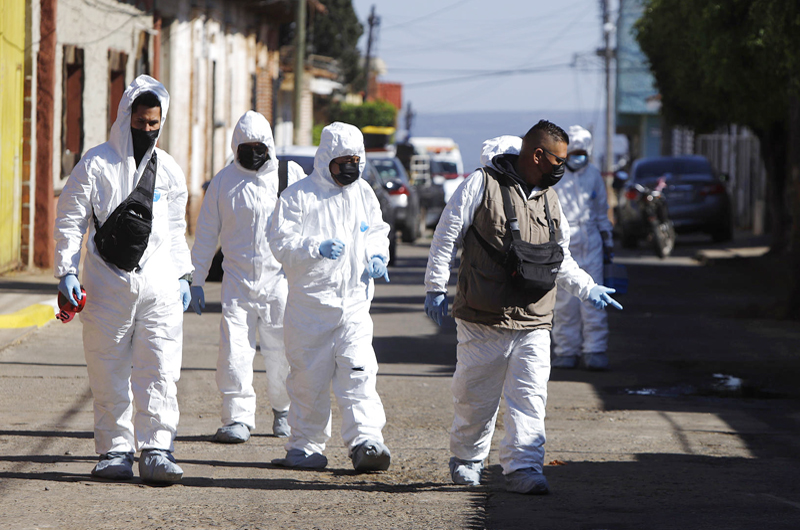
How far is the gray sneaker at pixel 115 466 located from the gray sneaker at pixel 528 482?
73.8 inches

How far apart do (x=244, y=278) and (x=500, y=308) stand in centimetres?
185

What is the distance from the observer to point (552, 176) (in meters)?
6.05

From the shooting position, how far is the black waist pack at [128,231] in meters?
5.70

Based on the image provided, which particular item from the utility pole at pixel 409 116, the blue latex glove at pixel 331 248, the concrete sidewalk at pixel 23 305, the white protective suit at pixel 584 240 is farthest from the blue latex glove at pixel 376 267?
the utility pole at pixel 409 116

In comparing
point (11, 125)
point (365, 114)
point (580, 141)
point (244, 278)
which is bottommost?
point (244, 278)

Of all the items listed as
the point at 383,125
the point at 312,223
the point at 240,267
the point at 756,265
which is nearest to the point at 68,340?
the point at 240,267

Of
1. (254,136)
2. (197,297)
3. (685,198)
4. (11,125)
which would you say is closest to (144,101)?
(254,136)

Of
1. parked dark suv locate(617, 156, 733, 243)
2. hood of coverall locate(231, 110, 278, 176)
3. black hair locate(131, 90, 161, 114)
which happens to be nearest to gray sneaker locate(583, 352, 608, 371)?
hood of coverall locate(231, 110, 278, 176)

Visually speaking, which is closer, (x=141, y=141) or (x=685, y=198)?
(x=141, y=141)

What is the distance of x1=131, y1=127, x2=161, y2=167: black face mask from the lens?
585 cm

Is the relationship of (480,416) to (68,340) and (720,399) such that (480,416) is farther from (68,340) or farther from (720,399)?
(68,340)

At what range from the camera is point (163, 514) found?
5340 millimetres

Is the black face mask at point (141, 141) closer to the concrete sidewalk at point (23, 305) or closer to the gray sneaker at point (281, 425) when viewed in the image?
the gray sneaker at point (281, 425)

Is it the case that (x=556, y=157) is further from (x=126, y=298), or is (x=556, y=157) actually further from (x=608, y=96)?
(x=608, y=96)
